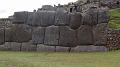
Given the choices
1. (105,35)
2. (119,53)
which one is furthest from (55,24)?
(119,53)

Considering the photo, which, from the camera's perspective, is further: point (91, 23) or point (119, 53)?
point (91, 23)

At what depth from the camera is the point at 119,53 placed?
27.3 metres

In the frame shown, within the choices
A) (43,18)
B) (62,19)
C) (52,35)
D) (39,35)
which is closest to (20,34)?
(39,35)

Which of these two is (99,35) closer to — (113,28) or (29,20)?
(113,28)

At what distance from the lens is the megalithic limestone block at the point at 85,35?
30.6 metres

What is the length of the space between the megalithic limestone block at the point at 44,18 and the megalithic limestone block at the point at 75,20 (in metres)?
1.75

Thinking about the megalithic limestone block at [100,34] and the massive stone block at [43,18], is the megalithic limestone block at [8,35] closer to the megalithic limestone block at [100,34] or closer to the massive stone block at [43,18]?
the massive stone block at [43,18]

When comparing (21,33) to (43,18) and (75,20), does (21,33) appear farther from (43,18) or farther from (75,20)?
(75,20)

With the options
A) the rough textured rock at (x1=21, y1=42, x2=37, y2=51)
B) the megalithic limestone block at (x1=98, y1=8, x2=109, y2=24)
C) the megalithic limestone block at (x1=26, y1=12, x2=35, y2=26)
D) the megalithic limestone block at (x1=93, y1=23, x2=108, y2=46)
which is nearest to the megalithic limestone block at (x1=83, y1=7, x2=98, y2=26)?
the megalithic limestone block at (x1=98, y1=8, x2=109, y2=24)

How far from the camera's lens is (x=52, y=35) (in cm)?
3127

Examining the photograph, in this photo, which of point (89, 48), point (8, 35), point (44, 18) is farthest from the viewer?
point (8, 35)

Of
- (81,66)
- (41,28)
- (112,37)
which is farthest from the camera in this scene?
(41,28)

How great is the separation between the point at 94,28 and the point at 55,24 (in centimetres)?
359

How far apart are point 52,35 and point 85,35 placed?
299 cm
